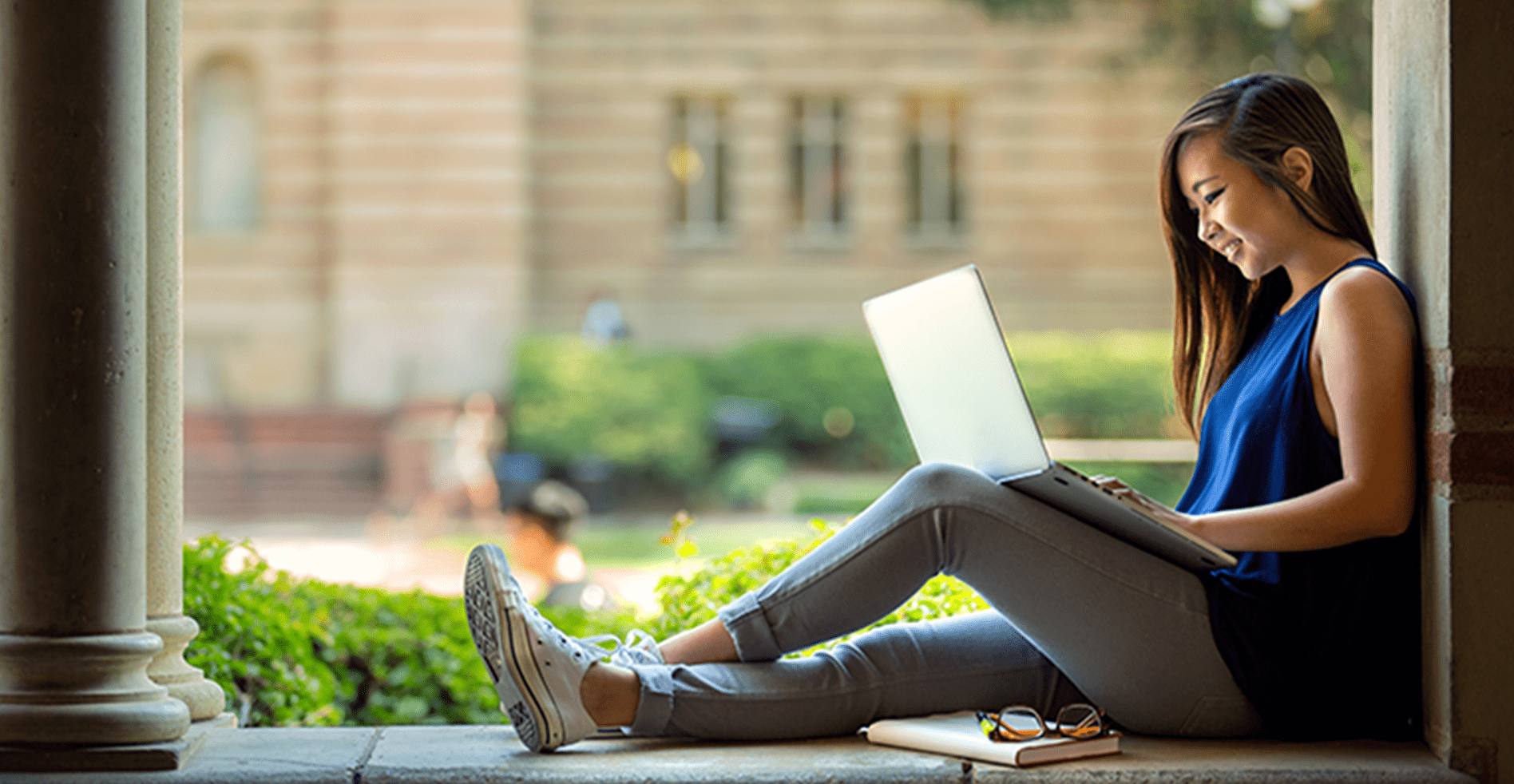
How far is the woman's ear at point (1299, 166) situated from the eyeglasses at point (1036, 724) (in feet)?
3.40

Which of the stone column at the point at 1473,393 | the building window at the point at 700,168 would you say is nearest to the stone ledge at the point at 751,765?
the stone column at the point at 1473,393

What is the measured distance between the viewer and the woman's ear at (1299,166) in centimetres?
265

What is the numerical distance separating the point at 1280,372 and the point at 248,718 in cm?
247

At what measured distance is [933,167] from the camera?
798 inches

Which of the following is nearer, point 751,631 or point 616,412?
point 751,631

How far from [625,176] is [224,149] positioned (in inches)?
215

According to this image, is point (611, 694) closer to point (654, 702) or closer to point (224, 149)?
point (654, 702)

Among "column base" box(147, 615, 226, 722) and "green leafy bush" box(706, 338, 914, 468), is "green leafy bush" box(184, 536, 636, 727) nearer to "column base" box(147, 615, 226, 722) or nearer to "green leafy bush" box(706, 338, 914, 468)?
"column base" box(147, 615, 226, 722)

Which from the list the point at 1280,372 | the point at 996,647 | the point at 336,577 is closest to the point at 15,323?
the point at 996,647

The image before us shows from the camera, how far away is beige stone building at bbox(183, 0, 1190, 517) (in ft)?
62.3

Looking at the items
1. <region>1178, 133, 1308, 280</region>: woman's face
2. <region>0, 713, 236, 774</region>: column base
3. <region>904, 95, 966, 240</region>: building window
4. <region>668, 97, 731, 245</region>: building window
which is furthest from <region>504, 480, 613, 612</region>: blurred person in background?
<region>904, 95, 966, 240</region>: building window

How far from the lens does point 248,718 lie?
3469mm

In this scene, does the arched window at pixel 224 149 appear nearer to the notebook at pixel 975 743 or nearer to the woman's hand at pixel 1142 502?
the notebook at pixel 975 743

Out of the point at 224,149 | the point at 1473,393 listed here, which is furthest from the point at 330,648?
the point at 224,149
